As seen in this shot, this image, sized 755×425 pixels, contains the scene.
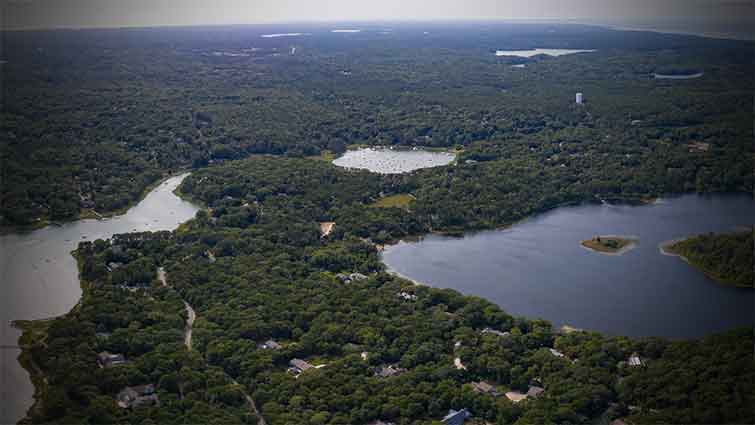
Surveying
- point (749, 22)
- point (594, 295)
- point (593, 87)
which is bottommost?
point (594, 295)

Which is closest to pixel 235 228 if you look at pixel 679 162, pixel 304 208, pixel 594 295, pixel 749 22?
pixel 304 208

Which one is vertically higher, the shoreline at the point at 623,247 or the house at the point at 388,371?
the shoreline at the point at 623,247

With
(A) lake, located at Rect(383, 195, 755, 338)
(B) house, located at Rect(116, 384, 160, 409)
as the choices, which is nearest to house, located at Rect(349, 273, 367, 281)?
(A) lake, located at Rect(383, 195, 755, 338)

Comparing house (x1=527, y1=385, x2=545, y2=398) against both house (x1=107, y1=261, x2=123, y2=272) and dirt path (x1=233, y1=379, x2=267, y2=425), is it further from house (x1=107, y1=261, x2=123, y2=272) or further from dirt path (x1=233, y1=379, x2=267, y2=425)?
house (x1=107, y1=261, x2=123, y2=272)

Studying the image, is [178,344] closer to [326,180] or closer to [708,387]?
[708,387]

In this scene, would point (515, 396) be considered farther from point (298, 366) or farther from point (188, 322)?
point (188, 322)

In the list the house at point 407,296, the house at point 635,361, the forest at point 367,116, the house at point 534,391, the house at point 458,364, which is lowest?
the house at point 534,391

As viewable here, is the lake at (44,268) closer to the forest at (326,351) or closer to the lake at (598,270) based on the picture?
the forest at (326,351)

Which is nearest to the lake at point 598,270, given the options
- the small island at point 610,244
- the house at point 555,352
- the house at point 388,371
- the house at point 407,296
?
the small island at point 610,244
